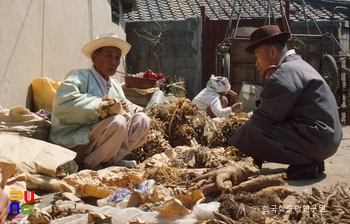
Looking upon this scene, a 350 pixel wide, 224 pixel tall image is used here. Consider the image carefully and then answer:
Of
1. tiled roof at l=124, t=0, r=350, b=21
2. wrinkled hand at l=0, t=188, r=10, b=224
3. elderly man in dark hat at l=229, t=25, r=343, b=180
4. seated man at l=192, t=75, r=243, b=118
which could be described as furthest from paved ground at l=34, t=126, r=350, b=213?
tiled roof at l=124, t=0, r=350, b=21

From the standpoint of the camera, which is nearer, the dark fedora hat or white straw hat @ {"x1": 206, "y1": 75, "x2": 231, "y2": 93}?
the dark fedora hat

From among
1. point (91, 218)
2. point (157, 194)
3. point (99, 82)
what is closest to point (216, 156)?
point (99, 82)

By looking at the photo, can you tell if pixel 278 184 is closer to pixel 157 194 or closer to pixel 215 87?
pixel 157 194

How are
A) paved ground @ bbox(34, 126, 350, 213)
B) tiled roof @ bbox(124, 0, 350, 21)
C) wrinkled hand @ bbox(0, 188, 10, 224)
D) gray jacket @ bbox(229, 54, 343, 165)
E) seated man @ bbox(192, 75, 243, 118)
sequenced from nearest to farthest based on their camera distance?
wrinkled hand @ bbox(0, 188, 10, 224), paved ground @ bbox(34, 126, 350, 213), gray jacket @ bbox(229, 54, 343, 165), seated man @ bbox(192, 75, 243, 118), tiled roof @ bbox(124, 0, 350, 21)

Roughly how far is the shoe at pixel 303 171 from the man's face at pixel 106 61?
2083 millimetres

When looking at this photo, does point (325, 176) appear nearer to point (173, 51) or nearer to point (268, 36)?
point (268, 36)

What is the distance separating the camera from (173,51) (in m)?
13.6

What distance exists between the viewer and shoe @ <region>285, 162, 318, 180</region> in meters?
4.72

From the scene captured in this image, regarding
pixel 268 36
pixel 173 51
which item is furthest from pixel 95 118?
pixel 173 51

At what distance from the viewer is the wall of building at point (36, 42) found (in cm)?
535

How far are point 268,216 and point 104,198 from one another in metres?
1.31

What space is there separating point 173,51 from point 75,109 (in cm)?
897

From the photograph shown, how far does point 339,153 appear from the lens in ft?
21.6

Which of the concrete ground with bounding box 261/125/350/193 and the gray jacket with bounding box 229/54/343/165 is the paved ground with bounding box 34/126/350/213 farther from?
the gray jacket with bounding box 229/54/343/165
